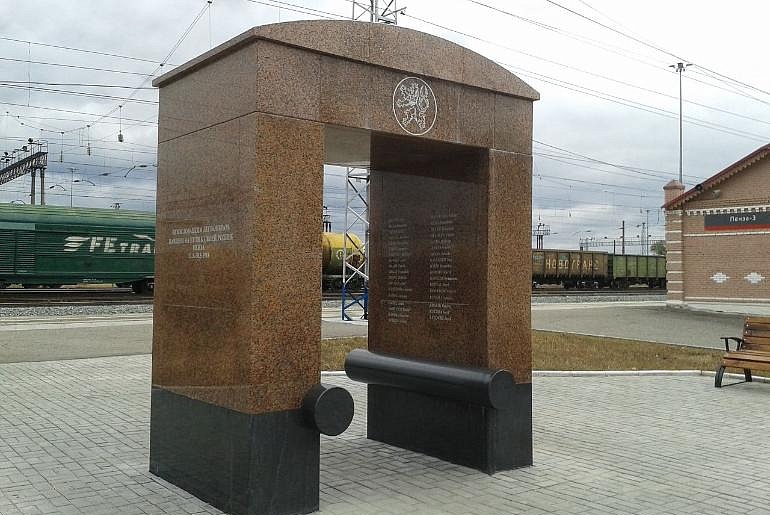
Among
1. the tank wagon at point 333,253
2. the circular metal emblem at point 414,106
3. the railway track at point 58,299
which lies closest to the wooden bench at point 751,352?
the circular metal emblem at point 414,106

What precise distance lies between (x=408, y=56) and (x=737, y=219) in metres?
22.1

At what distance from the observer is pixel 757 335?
31.4 ft

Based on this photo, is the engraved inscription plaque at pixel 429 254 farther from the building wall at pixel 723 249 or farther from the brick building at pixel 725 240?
the building wall at pixel 723 249

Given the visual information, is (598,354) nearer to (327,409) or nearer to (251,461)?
(327,409)

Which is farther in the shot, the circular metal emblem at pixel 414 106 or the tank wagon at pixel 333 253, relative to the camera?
the tank wagon at pixel 333 253

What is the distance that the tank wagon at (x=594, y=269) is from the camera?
46.1 metres

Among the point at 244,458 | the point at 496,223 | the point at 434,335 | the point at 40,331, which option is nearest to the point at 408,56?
the point at 496,223

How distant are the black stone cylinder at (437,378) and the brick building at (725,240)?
2073 centimetres

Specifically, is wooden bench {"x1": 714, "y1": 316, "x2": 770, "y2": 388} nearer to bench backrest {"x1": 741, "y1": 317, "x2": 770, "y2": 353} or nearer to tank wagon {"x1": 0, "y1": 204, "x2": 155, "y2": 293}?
bench backrest {"x1": 741, "y1": 317, "x2": 770, "y2": 353}

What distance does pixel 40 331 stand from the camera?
51.0ft

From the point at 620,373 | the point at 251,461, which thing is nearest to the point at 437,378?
the point at 251,461

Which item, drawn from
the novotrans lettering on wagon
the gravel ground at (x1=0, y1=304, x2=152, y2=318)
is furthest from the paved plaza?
the novotrans lettering on wagon

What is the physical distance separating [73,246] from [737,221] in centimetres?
2288

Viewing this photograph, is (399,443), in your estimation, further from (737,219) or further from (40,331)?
(737,219)
